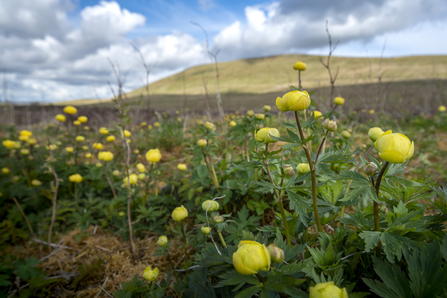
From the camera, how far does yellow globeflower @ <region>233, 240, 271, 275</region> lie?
63 cm

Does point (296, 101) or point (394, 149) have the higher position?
point (296, 101)

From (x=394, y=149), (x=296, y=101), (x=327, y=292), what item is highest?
(x=296, y=101)

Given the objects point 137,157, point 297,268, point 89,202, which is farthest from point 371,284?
point 137,157

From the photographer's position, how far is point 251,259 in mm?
628

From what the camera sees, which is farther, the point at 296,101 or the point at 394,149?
the point at 296,101

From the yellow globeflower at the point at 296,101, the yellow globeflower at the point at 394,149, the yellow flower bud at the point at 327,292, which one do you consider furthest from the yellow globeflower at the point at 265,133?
the yellow flower bud at the point at 327,292

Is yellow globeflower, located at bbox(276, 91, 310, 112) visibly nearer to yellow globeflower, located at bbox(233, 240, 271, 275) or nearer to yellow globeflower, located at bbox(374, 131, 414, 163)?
yellow globeflower, located at bbox(374, 131, 414, 163)

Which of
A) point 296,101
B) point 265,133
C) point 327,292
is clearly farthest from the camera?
point 265,133

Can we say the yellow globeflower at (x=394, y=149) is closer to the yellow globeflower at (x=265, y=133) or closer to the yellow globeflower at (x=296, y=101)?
the yellow globeflower at (x=296, y=101)

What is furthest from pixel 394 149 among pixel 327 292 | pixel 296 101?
pixel 327 292

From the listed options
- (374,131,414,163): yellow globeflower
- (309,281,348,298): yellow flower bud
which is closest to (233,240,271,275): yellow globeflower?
(309,281,348,298): yellow flower bud

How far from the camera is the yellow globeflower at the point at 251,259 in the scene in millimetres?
629

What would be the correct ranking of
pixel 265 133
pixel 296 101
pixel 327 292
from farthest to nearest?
1. pixel 265 133
2. pixel 296 101
3. pixel 327 292

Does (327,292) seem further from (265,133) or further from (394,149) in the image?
(265,133)
